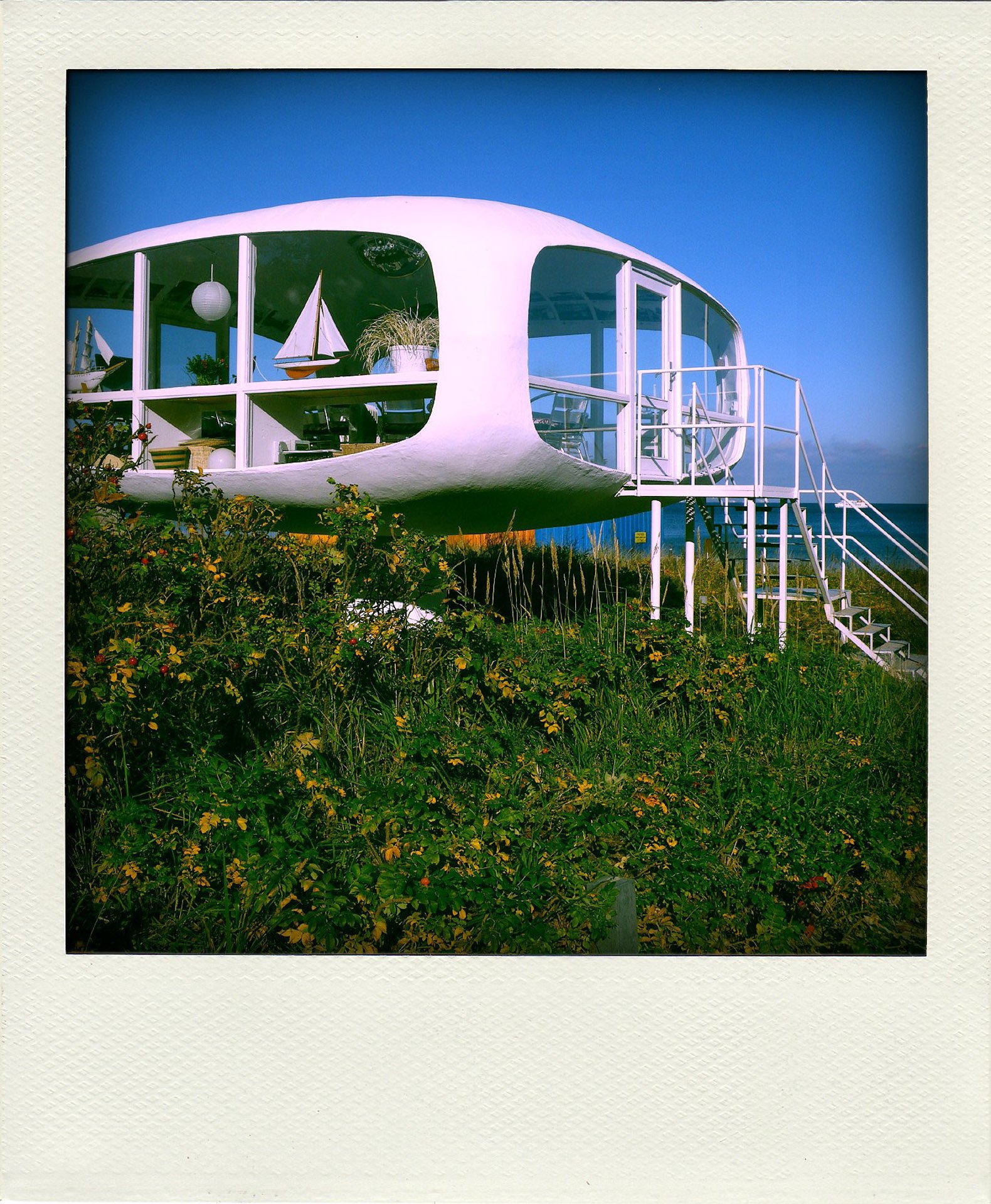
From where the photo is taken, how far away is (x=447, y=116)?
4.25 m

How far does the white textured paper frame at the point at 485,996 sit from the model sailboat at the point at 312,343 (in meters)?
2.90

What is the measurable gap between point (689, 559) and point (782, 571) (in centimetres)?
60

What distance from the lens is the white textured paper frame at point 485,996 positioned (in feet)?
10.2

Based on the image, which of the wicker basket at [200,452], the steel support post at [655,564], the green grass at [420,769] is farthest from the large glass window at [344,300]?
the steel support post at [655,564]

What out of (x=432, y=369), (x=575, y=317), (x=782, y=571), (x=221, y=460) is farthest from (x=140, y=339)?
(x=782, y=571)

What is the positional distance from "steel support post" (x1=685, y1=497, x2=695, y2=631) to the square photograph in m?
0.10

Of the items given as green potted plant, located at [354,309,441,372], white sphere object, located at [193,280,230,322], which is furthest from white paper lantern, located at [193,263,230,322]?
green potted plant, located at [354,309,441,372]

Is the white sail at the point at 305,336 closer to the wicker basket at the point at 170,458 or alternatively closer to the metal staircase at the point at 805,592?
the wicker basket at the point at 170,458

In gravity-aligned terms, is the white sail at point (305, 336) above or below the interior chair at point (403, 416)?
above

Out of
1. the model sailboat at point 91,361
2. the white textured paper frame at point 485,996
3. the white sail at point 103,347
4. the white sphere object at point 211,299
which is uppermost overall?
the white sphere object at point 211,299

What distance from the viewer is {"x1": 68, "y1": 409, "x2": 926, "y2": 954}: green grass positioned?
11.9 ft

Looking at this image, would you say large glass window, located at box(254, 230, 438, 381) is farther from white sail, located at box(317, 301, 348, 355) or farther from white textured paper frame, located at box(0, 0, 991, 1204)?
white textured paper frame, located at box(0, 0, 991, 1204)

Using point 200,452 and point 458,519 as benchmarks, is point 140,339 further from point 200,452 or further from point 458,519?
point 458,519

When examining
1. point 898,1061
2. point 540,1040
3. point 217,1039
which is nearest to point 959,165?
point 898,1061
